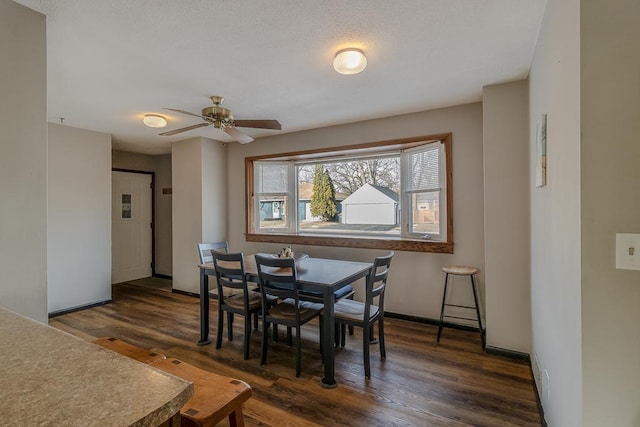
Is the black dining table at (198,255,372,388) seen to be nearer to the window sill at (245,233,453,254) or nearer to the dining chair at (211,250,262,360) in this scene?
the dining chair at (211,250,262,360)

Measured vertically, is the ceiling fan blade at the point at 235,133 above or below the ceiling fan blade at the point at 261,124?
below

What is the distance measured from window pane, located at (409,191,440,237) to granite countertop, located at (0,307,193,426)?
11.0ft

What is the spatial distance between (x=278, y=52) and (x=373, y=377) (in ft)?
8.50

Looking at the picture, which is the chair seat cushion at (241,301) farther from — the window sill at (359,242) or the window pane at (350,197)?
the window pane at (350,197)

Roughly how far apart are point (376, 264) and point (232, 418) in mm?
1499

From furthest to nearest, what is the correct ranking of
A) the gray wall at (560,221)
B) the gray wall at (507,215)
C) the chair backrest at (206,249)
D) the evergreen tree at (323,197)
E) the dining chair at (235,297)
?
the evergreen tree at (323,197)
the chair backrest at (206,249)
the dining chair at (235,297)
the gray wall at (507,215)
the gray wall at (560,221)

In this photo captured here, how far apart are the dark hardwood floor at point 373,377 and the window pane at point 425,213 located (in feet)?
3.65

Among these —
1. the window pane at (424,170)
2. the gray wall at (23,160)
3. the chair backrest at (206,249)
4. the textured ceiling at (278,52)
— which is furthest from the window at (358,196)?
the gray wall at (23,160)

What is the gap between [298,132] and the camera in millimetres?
4551

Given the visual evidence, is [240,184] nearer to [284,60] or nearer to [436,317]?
[284,60]

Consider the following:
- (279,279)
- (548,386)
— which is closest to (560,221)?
(548,386)

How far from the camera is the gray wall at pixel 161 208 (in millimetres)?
6211

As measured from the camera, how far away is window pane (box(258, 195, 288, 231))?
16.1ft

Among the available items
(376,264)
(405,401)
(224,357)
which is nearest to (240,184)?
(224,357)
